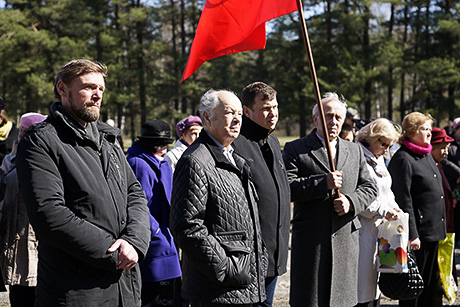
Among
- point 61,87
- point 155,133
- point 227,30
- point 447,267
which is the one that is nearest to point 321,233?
point 155,133

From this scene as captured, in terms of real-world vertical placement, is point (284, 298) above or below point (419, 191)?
below

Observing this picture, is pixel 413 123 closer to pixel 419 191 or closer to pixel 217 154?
pixel 419 191

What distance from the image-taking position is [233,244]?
3.04 meters

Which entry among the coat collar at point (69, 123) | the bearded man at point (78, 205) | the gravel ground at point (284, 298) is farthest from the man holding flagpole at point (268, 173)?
the gravel ground at point (284, 298)

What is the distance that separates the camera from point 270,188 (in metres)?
3.77

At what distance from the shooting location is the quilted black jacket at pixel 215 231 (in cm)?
297

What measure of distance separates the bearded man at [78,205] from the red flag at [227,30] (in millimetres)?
1279

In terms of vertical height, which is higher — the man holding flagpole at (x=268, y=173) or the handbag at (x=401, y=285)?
the man holding flagpole at (x=268, y=173)

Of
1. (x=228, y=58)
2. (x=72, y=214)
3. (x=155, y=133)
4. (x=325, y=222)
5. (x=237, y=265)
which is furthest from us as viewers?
(x=228, y=58)

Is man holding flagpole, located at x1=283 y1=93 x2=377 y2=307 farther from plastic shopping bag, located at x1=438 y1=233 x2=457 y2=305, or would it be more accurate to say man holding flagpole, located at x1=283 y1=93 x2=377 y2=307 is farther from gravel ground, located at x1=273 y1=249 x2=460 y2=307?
gravel ground, located at x1=273 y1=249 x2=460 y2=307

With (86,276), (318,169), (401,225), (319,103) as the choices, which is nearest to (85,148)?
(86,276)

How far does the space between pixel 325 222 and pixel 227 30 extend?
1575mm

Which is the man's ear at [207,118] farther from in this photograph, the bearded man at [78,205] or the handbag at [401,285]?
the handbag at [401,285]

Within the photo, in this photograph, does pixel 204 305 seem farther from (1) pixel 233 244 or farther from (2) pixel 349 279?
(2) pixel 349 279
